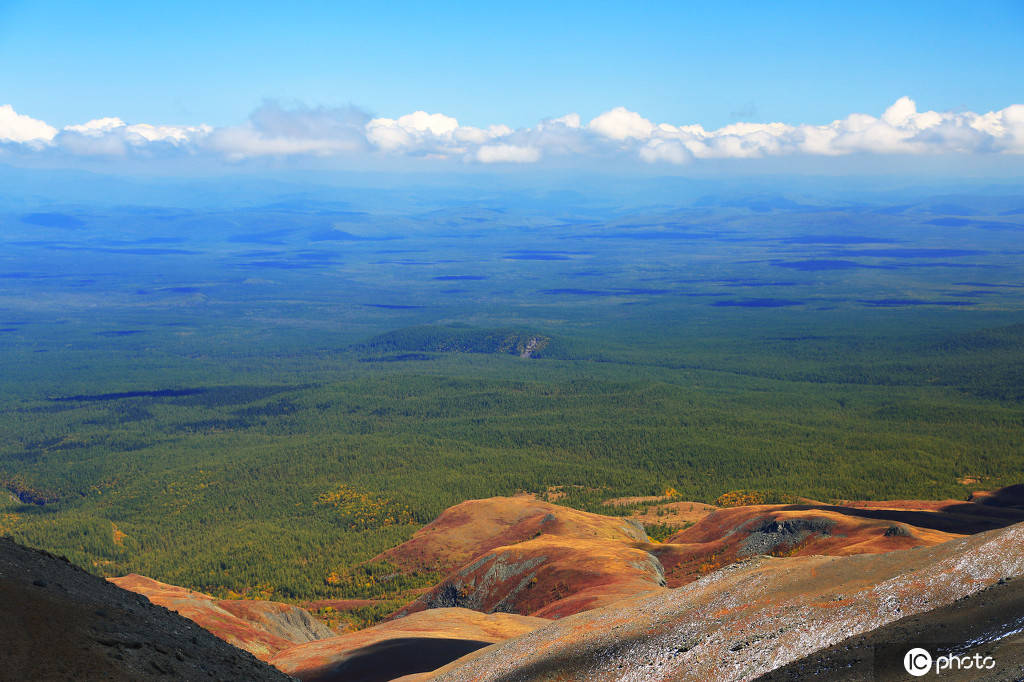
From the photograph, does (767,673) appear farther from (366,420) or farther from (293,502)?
(366,420)

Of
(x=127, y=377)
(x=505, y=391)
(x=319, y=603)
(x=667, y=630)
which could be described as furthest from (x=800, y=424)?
(x=127, y=377)

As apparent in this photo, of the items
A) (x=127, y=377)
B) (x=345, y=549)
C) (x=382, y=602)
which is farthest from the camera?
(x=127, y=377)

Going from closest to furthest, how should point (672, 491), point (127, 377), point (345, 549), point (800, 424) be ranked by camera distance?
point (345, 549)
point (672, 491)
point (800, 424)
point (127, 377)

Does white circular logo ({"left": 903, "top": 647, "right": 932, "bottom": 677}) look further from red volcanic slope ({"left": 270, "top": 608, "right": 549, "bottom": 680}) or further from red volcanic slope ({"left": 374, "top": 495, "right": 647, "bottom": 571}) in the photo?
red volcanic slope ({"left": 374, "top": 495, "right": 647, "bottom": 571})

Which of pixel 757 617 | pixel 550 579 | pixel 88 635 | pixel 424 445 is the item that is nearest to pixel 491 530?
pixel 550 579

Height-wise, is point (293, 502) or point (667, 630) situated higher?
point (667, 630)

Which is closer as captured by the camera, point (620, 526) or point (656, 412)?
point (620, 526)

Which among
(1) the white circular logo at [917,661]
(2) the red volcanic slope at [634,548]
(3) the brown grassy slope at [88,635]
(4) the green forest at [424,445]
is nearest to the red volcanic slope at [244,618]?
(2) the red volcanic slope at [634,548]
